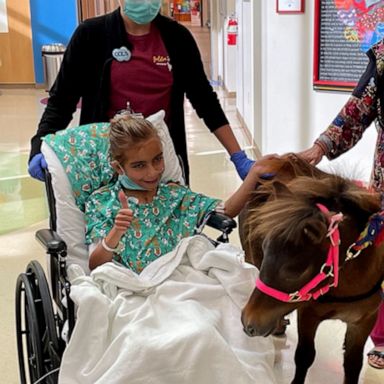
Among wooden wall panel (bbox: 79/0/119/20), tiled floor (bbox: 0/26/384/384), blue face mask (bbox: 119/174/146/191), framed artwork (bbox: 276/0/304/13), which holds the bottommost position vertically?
tiled floor (bbox: 0/26/384/384)

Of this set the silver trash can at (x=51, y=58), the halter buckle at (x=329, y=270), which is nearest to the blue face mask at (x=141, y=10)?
the halter buckle at (x=329, y=270)

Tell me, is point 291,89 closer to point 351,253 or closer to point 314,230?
point 351,253

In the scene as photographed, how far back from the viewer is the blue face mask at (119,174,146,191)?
6.28 ft

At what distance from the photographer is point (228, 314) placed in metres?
1.63

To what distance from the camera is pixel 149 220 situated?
1921mm

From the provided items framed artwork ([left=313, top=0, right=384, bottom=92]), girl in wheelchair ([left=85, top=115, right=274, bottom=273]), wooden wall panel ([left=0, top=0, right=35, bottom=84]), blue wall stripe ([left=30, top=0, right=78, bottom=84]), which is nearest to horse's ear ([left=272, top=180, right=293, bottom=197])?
girl in wheelchair ([left=85, top=115, right=274, bottom=273])

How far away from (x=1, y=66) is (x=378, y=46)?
28.8ft

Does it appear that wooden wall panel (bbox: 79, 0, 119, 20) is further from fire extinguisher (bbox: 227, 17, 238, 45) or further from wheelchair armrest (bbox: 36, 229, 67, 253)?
wheelchair armrest (bbox: 36, 229, 67, 253)

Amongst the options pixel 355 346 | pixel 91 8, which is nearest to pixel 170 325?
pixel 355 346

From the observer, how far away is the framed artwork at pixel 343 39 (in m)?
3.69

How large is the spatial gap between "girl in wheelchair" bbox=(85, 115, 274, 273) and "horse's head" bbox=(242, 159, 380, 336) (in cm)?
44

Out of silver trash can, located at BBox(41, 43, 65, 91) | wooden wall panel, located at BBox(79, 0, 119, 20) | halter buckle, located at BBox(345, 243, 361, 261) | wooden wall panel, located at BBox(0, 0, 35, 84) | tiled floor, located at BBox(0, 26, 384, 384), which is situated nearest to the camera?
halter buckle, located at BBox(345, 243, 361, 261)

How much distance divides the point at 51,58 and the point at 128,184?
769 centimetres

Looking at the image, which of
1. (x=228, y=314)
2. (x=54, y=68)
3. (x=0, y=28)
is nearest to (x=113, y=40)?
(x=228, y=314)
